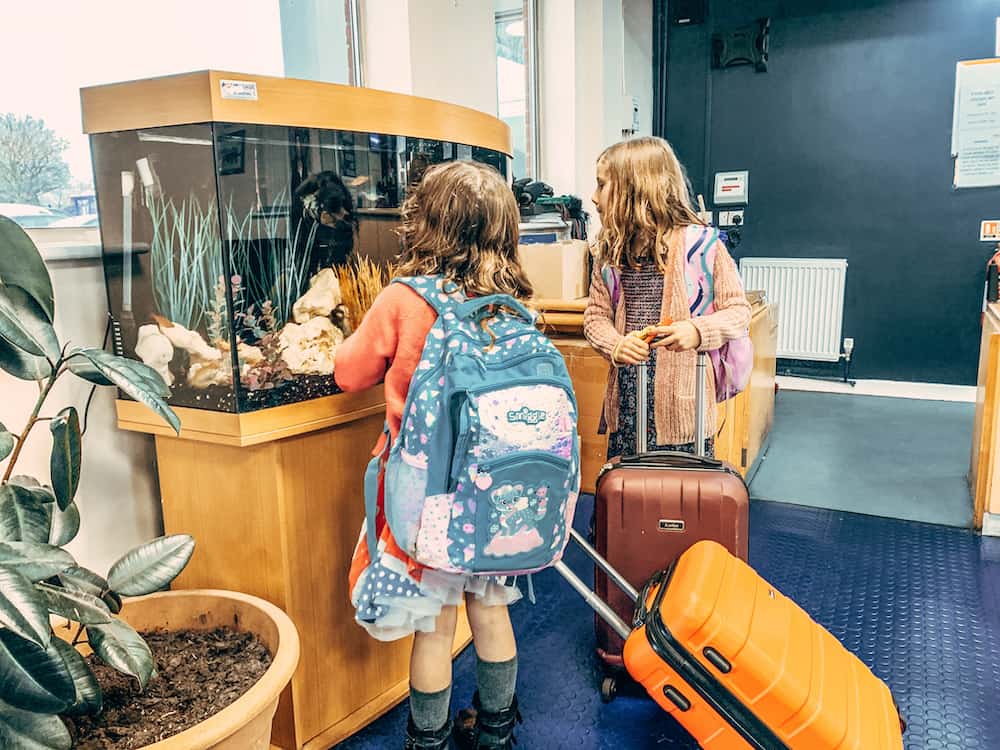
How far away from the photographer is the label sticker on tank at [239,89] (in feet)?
4.14

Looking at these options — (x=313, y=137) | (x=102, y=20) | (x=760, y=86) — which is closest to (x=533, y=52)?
(x=760, y=86)

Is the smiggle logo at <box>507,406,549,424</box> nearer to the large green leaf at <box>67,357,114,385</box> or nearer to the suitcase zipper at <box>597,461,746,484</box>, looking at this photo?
the suitcase zipper at <box>597,461,746,484</box>

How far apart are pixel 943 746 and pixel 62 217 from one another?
86.4 inches

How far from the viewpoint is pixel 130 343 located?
1.51m

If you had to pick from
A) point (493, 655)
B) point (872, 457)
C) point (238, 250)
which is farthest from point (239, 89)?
point (872, 457)

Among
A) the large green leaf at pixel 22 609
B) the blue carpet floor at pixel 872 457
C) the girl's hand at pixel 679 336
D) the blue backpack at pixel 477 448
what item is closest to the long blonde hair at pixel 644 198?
the girl's hand at pixel 679 336

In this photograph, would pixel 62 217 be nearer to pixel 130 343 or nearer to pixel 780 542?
pixel 130 343

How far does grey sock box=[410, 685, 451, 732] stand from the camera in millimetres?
1453

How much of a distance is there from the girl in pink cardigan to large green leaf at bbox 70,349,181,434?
963 mm

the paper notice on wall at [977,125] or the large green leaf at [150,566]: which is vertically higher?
the paper notice on wall at [977,125]

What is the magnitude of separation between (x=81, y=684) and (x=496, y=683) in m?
0.76

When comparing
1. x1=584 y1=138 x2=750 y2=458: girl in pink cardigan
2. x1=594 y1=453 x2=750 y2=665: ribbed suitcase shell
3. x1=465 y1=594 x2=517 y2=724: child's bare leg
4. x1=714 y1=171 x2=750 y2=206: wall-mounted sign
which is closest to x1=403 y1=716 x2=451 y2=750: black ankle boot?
x1=465 y1=594 x2=517 y2=724: child's bare leg

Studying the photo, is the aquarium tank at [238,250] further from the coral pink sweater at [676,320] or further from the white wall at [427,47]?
the white wall at [427,47]

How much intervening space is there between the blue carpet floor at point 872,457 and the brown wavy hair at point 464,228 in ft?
7.23
